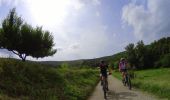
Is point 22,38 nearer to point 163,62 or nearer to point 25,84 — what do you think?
point 25,84

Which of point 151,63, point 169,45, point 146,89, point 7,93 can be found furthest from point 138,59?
point 7,93

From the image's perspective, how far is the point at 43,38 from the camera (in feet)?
188

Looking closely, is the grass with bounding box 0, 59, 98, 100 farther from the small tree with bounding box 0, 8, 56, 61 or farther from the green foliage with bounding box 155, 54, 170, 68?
the green foliage with bounding box 155, 54, 170, 68

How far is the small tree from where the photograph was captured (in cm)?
5216

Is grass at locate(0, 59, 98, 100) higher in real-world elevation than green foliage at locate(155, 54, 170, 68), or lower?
lower

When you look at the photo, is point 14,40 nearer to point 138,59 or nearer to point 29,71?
point 29,71

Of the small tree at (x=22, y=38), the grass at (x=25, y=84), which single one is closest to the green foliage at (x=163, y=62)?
the small tree at (x=22, y=38)

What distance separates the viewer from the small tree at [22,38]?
171 ft

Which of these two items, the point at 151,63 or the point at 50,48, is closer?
the point at 50,48

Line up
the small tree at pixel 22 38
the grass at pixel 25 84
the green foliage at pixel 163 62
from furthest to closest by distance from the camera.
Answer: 1. the green foliage at pixel 163 62
2. the small tree at pixel 22 38
3. the grass at pixel 25 84

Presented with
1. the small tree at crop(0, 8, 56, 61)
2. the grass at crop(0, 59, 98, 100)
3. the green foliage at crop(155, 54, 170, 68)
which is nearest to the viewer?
the grass at crop(0, 59, 98, 100)

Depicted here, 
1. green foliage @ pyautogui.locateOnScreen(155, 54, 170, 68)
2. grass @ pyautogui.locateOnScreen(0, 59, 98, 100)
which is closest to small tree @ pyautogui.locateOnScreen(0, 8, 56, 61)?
grass @ pyautogui.locateOnScreen(0, 59, 98, 100)

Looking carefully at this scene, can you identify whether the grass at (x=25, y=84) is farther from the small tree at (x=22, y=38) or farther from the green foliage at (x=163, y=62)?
the green foliage at (x=163, y=62)

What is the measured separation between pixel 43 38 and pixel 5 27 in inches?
296
